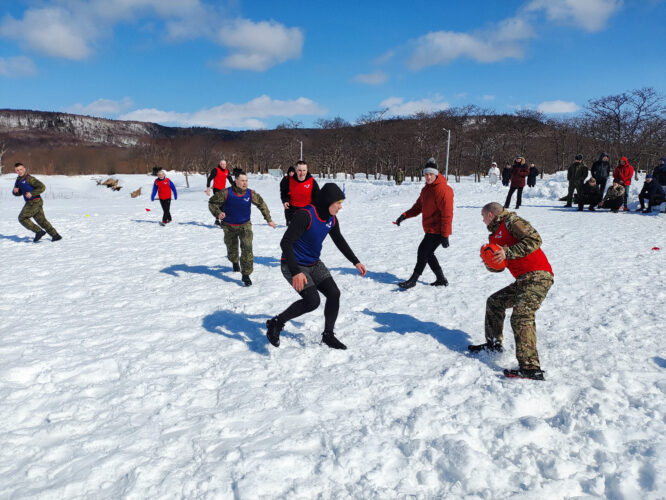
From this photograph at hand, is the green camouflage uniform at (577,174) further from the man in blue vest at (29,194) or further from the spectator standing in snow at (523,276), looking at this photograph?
the man in blue vest at (29,194)

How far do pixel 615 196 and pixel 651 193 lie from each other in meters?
1.14

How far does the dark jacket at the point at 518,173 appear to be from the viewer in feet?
46.3

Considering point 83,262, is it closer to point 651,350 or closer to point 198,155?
point 651,350

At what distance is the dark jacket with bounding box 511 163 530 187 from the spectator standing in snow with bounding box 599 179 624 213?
3538 millimetres

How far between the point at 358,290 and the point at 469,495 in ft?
13.8

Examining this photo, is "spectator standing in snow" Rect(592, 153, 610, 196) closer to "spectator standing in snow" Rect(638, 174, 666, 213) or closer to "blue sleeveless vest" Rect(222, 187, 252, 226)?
"spectator standing in snow" Rect(638, 174, 666, 213)

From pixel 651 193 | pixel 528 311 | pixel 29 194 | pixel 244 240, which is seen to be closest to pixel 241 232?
pixel 244 240

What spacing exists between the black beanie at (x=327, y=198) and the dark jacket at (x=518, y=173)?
12361 mm

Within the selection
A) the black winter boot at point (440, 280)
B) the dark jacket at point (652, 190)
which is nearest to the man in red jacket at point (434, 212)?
the black winter boot at point (440, 280)

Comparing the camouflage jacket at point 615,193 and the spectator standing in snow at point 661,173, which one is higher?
the spectator standing in snow at point 661,173

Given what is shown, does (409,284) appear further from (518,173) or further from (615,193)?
(615,193)

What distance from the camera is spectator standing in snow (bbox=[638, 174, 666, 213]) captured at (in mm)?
14250

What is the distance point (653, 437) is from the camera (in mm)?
2846

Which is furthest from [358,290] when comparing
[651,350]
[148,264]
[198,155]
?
[198,155]
